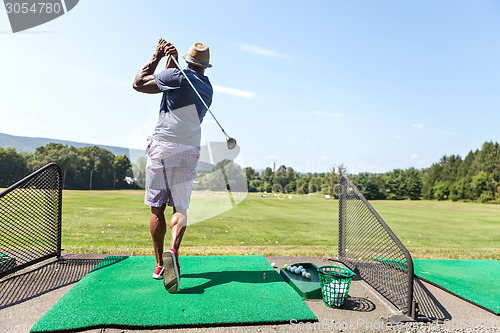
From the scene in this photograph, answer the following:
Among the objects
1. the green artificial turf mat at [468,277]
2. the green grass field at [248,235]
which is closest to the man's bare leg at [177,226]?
the green grass field at [248,235]

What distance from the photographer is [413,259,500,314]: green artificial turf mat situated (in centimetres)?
380

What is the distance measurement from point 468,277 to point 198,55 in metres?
4.64

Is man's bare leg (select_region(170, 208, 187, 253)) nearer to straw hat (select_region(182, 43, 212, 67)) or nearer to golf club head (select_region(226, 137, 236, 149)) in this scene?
golf club head (select_region(226, 137, 236, 149))

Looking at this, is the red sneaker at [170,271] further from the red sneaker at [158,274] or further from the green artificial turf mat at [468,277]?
the green artificial turf mat at [468,277]

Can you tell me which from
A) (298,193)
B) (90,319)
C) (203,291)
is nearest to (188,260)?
(203,291)

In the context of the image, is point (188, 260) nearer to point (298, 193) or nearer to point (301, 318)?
point (301, 318)

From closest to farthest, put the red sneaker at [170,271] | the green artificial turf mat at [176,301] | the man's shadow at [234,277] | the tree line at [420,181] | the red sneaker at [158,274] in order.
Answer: the green artificial turf mat at [176,301]
the red sneaker at [170,271]
the man's shadow at [234,277]
the red sneaker at [158,274]
the tree line at [420,181]

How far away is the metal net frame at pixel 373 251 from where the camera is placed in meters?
3.39

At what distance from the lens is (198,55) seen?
12.8 ft

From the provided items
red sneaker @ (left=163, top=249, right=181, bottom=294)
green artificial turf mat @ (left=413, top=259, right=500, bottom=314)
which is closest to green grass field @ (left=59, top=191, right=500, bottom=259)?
green artificial turf mat @ (left=413, top=259, right=500, bottom=314)

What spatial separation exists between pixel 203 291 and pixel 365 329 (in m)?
1.58

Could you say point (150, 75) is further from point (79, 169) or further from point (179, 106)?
point (79, 169)

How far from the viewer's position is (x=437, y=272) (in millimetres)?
4875

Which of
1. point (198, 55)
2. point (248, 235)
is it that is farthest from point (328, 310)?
point (248, 235)
